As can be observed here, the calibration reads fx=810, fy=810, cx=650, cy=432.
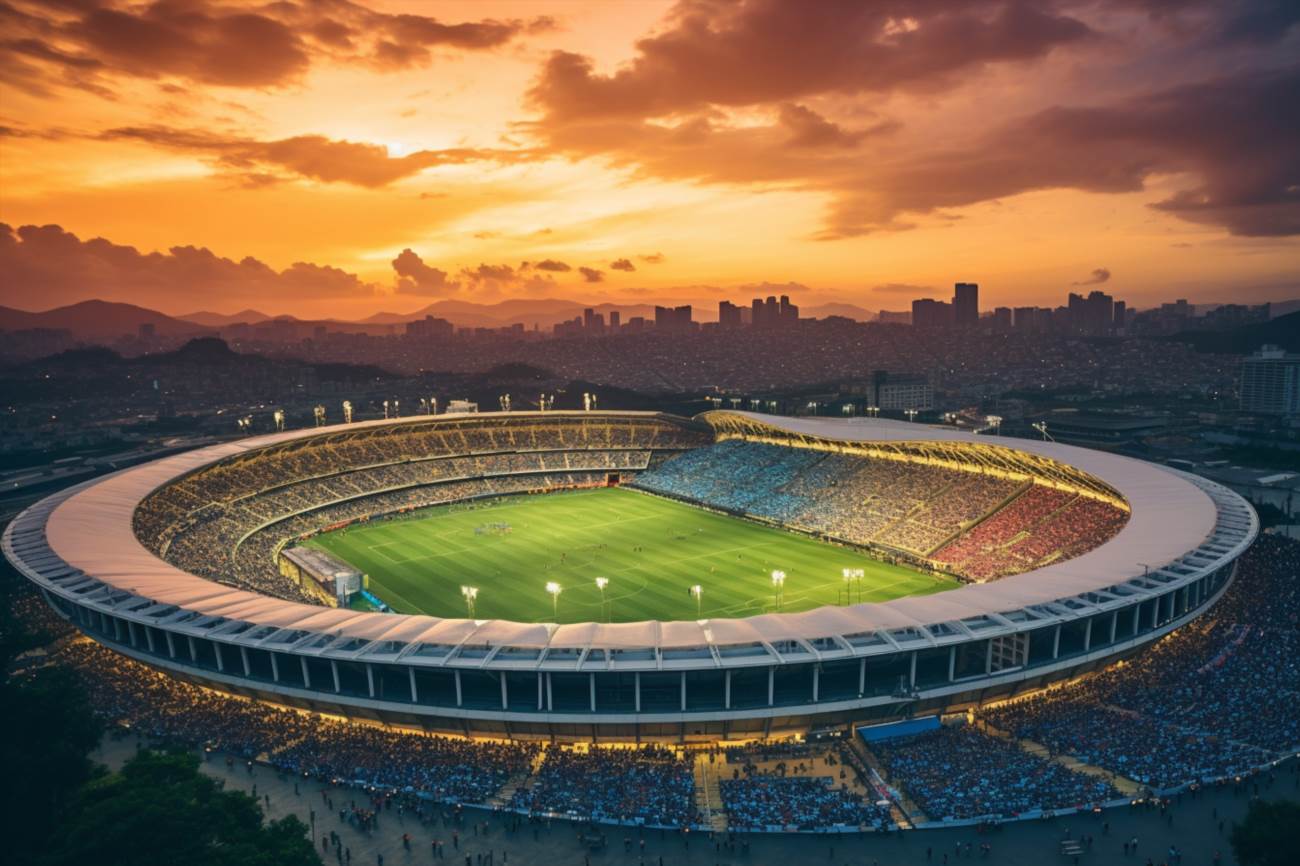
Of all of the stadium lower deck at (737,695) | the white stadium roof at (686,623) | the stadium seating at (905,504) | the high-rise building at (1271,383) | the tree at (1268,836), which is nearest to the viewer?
the tree at (1268,836)

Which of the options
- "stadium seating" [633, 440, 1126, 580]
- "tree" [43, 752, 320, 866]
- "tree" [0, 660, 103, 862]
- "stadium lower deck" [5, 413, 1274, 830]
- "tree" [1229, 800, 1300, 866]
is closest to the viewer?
"tree" [43, 752, 320, 866]

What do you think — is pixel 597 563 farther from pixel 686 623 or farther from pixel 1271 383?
pixel 1271 383

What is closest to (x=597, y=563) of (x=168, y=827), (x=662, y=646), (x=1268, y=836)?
(x=662, y=646)

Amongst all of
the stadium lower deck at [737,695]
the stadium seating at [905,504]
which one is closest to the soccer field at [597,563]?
the stadium seating at [905,504]

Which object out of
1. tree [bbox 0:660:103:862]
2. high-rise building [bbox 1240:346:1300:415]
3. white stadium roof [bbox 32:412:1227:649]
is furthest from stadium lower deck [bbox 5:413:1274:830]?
high-rise building [bbox 1240:346:1300:415]

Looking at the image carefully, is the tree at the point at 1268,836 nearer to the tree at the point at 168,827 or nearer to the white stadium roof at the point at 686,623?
the white stadium roof at the point at 686,623

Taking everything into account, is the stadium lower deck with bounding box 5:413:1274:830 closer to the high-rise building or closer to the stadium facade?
the stadium facade
